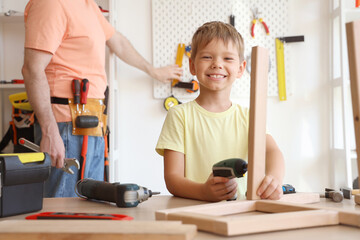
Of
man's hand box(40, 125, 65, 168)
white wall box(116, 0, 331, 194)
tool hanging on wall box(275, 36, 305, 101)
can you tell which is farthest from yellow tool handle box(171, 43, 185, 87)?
man's hand box(40, 125, 65, 168)

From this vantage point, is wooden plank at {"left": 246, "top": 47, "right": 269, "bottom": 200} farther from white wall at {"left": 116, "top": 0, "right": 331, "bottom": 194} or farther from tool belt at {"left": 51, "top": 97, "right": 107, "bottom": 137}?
white wall at {"left": 116, "top": 0, "right": 331, "bottom": 194}

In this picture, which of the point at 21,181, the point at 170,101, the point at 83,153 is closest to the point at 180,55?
the point at 170,101

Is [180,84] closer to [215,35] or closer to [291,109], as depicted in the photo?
[291,109]

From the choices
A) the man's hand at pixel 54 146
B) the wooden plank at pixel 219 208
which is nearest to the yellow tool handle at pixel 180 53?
the man's hand at pixel 54 146

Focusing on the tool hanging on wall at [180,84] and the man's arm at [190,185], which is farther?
the tool hanging on wall at [180,84]

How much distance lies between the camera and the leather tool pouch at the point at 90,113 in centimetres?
183

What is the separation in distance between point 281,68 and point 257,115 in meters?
2.02

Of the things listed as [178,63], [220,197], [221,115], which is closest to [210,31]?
[221,115]

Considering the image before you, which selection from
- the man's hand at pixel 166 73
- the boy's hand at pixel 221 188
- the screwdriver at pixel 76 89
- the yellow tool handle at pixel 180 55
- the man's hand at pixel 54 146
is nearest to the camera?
the boy's hand at pixel 221 188

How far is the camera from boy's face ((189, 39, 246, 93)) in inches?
52.7

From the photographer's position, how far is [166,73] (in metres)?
2.61

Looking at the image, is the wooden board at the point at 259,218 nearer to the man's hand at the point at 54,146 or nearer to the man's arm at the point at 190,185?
the man's arm at the point at 190,185

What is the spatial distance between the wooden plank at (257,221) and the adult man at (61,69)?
1.13 m

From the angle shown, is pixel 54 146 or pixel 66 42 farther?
pixel 66 42
